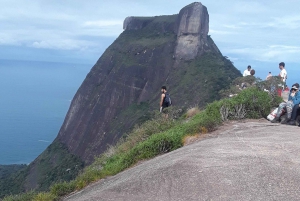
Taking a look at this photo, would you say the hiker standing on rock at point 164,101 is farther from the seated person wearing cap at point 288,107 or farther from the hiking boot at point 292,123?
the hiking boot at point 292,123

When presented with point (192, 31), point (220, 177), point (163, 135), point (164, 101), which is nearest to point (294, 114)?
point (163, 135)

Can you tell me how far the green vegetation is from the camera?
769 centimetres

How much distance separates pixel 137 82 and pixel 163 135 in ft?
154

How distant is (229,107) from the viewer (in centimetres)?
991

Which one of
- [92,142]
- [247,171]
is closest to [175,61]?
[92,142]

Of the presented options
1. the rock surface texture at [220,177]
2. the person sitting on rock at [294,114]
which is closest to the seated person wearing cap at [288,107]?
the person sitting on rock at [294,114]

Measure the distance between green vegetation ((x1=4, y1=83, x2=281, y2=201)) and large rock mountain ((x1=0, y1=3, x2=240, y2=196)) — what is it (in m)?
30.9

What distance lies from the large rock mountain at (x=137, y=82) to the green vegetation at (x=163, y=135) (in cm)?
3088

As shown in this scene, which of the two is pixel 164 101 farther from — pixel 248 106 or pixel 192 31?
pixel 192 31

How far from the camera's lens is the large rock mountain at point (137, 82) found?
45.8m

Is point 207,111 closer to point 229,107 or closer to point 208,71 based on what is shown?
point 229,107

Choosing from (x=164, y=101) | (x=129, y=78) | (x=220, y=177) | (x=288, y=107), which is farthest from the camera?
(x=129, y=78)

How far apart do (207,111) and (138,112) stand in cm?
3956

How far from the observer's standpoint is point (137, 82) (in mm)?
55281
